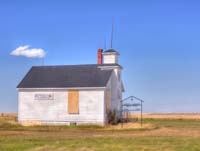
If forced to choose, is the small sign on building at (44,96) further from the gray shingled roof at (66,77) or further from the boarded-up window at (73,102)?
the boarded-up window at (73,102)

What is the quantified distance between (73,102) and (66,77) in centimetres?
359

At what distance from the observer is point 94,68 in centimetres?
4972

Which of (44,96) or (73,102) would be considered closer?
(73,102)

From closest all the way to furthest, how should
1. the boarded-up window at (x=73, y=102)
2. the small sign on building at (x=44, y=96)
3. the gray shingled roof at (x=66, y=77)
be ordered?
1. the boarded-up window at (x=73, y=102)
2. the gray shingled roof at (x=66, y=77)
3. the small sign on building at (x=44, y=96)

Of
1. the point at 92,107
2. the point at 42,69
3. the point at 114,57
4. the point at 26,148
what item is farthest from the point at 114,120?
the point at 26,148

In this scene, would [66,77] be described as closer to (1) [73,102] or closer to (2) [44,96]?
(2) [44,96]

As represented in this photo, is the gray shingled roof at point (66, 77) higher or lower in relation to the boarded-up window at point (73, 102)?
higher

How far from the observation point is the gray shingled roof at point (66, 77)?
156 ft

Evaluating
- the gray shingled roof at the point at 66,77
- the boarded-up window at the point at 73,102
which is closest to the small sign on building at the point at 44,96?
the gray shingled roof at the point at 66,77

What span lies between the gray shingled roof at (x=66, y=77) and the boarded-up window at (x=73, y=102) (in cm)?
71

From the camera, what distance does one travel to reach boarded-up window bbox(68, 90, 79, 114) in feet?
154

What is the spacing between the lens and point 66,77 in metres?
49.4

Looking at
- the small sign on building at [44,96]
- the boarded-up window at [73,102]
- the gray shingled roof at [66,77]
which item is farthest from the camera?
the small sign on building at [44,96]

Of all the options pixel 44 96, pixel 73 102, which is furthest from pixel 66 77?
pixel 73 102
